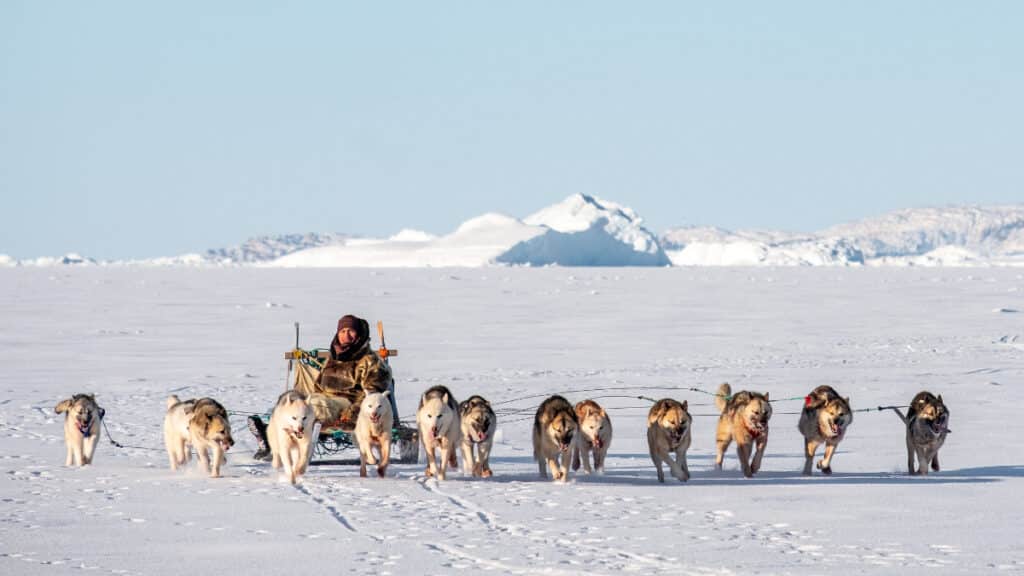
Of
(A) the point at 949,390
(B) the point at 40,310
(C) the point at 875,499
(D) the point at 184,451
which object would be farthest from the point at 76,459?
(B) the point at 40,310

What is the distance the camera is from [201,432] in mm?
9336

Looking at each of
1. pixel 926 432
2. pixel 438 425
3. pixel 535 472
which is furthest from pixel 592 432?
pixel 926 432

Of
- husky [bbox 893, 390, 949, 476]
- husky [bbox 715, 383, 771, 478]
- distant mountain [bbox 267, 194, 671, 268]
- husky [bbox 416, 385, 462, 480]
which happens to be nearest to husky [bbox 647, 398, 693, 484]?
husky [bbox 715, 383, 771, 478]

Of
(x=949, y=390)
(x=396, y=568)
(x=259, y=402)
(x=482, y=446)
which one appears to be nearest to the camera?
(x=396, y=568)

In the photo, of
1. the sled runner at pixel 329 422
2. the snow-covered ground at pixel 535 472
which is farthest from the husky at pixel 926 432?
the sled runner at pixel 329 422

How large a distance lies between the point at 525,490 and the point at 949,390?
29.5ft

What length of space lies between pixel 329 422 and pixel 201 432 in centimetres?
99

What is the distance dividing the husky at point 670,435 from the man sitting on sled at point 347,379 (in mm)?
1940

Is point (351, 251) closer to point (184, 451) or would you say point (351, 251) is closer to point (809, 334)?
point (809, 334)

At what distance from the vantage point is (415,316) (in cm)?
3108

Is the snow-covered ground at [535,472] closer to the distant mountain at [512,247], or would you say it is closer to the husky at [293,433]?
the husky at [293,433]

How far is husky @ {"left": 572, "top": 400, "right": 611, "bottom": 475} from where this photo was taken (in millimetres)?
9414

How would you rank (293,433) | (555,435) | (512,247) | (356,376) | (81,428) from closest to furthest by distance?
(293,433) → (555,435) → (81,428) → (356,376) → (512,247)

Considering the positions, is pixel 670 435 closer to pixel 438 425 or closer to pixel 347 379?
pixel 438 425
